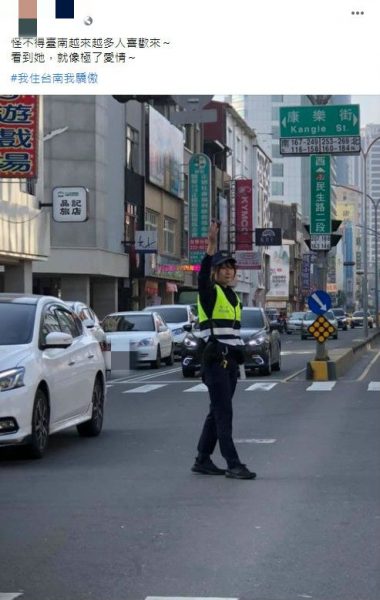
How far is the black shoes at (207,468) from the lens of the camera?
10.1 m

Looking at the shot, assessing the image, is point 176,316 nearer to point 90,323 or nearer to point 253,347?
point 253,347

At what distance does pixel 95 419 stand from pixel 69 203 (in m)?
25.9

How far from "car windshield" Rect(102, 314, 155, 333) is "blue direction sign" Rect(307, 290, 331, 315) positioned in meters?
6.61

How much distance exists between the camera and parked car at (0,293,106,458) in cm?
1052

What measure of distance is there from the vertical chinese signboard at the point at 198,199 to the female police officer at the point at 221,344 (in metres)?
54.4

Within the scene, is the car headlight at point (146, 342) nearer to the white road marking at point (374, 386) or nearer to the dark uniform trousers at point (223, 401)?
the white road marking at point (374, 386)

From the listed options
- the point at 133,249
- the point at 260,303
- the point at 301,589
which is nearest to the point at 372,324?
the point at 260,303

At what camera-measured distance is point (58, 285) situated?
50812mm

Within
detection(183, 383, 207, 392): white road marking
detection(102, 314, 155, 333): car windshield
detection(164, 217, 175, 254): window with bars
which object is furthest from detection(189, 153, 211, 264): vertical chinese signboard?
detection(183, 383, 207, 392): white road marking

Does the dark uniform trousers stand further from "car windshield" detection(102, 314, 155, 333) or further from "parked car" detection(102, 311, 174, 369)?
"car windshield" detection(102, 314, 155, 333)

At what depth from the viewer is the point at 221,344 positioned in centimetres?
987

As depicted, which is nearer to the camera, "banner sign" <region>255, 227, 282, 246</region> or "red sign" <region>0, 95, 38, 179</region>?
"red sign" <region>0, 95, 38, 179</region>
